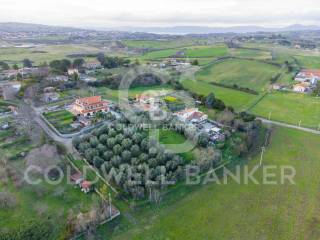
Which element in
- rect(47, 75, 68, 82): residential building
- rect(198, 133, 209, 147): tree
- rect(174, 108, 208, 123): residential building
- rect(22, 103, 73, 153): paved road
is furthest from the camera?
rect(47, 75, 68, 82): residential building

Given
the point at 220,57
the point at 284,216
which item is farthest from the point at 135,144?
the point at 220,57

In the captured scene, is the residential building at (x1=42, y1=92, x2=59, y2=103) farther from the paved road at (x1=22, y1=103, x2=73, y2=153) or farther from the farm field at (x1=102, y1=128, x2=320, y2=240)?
the farm field at (x1=102, y1=128, x2=320, y2=240)

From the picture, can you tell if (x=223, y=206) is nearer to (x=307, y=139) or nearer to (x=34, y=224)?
(x=34, y=224)

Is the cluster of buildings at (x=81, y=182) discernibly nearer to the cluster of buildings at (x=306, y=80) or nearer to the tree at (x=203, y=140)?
the tree at (x=203, y=140)

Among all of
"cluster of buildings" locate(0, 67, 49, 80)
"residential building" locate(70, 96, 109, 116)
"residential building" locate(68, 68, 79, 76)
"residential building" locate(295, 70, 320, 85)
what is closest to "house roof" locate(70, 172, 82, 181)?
"residential building" locate(70, 96, 109, 116)

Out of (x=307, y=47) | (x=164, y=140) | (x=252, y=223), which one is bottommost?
(x=252, y=223)

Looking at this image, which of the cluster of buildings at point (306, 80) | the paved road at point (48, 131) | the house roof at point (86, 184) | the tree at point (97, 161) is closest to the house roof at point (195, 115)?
the tree at point (97, 161)
